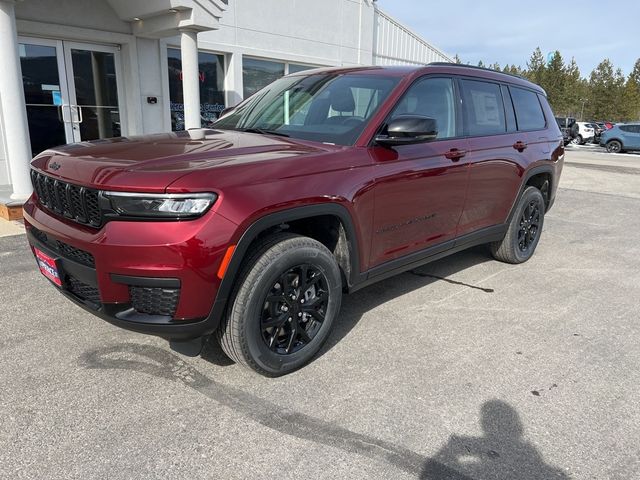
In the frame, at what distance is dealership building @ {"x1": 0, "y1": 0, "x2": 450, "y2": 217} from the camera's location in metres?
6.70

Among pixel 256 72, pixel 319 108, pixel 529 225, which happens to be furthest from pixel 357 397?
pixel 256 72

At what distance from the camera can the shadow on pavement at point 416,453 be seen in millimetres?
2303

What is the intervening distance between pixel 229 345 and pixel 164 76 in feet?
25.8

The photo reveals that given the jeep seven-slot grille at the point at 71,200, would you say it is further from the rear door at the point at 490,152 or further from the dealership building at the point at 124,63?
the dealership building at the point at 124,63

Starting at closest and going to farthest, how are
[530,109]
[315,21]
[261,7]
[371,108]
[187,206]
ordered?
[187,206], [371,108], [530,109], [261,7], [315,21]

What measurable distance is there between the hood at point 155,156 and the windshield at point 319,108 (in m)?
0.21

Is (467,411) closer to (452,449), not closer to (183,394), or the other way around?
(452,449)

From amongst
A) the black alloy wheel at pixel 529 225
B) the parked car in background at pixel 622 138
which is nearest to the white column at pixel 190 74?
the black alloy wheel at pixel 529 225

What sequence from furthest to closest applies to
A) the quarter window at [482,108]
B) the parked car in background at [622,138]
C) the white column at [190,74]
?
the parked car in background at [622,138]
the white column at [190,74]
the quarter window at [482,108]

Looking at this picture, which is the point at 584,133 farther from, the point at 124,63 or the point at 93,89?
the point at 93,89

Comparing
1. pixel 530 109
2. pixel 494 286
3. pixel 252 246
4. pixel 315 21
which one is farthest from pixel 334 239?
pixel 315 21

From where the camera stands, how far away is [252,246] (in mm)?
2791

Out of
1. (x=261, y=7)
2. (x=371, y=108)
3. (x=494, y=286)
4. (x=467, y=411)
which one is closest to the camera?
(x=467, y=411)

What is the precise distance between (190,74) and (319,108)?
5.26 meters
